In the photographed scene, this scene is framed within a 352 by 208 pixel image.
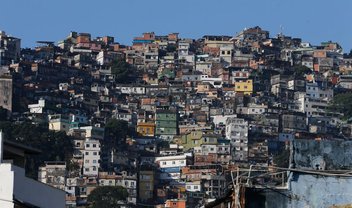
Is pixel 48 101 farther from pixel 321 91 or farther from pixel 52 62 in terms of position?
pixel 321 91

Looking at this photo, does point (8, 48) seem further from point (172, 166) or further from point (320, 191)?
point (320, 191)

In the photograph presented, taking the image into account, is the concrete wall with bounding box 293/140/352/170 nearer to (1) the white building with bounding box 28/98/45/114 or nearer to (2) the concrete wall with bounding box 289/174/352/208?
(2) the concrete wall with bounding box 289/174/352/208

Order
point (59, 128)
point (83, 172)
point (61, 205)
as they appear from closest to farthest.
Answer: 1. point (61, 205)
2. point (83, 172)
3. point (59, 128)

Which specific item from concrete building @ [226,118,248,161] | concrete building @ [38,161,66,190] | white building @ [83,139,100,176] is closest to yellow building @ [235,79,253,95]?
concrete building @ [226,118,248,161]

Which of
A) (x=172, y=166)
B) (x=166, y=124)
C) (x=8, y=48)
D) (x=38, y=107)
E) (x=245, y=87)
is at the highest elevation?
(x=8, y=48)

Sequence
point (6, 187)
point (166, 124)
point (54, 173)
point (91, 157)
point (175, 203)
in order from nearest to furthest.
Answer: point (6, 187) < point (175, 203) < point (54, 173) < point (91, 157) < point (166, 124)

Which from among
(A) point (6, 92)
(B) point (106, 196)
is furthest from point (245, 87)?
(B) point (106, 196)

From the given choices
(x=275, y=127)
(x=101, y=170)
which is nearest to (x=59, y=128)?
(x=101, y=170)

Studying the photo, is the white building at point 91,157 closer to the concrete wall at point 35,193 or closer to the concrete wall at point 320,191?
the concrete wall at point 35,193
